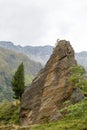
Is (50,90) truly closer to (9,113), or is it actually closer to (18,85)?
(9,113)

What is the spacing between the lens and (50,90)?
69500 millimetres

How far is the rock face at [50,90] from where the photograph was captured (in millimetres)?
66062

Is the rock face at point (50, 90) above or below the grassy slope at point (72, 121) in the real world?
above

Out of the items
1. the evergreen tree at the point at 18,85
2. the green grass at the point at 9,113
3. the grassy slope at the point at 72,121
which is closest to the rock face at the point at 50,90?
the green grass at the point at 9,113

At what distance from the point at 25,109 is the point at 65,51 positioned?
15.2m

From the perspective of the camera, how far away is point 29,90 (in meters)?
76.2

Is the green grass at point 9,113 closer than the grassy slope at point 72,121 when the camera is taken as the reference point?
No

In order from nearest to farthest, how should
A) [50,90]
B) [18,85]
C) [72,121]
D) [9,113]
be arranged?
1. [72,121]
2. [50,90]
3. [9,113]
4. [18,85]

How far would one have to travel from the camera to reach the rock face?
66062mm

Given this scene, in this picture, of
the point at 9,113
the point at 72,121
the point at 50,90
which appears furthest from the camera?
the point at 9,113

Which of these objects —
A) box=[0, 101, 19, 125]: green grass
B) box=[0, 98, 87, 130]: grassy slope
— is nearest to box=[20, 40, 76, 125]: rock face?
box=[0, 101, 19, 125]: green grass

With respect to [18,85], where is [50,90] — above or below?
below

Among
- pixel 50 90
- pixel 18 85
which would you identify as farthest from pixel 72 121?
pixel 18 85

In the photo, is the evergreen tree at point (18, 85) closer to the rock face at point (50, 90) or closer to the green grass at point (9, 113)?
the green grass at point (9, 113)
